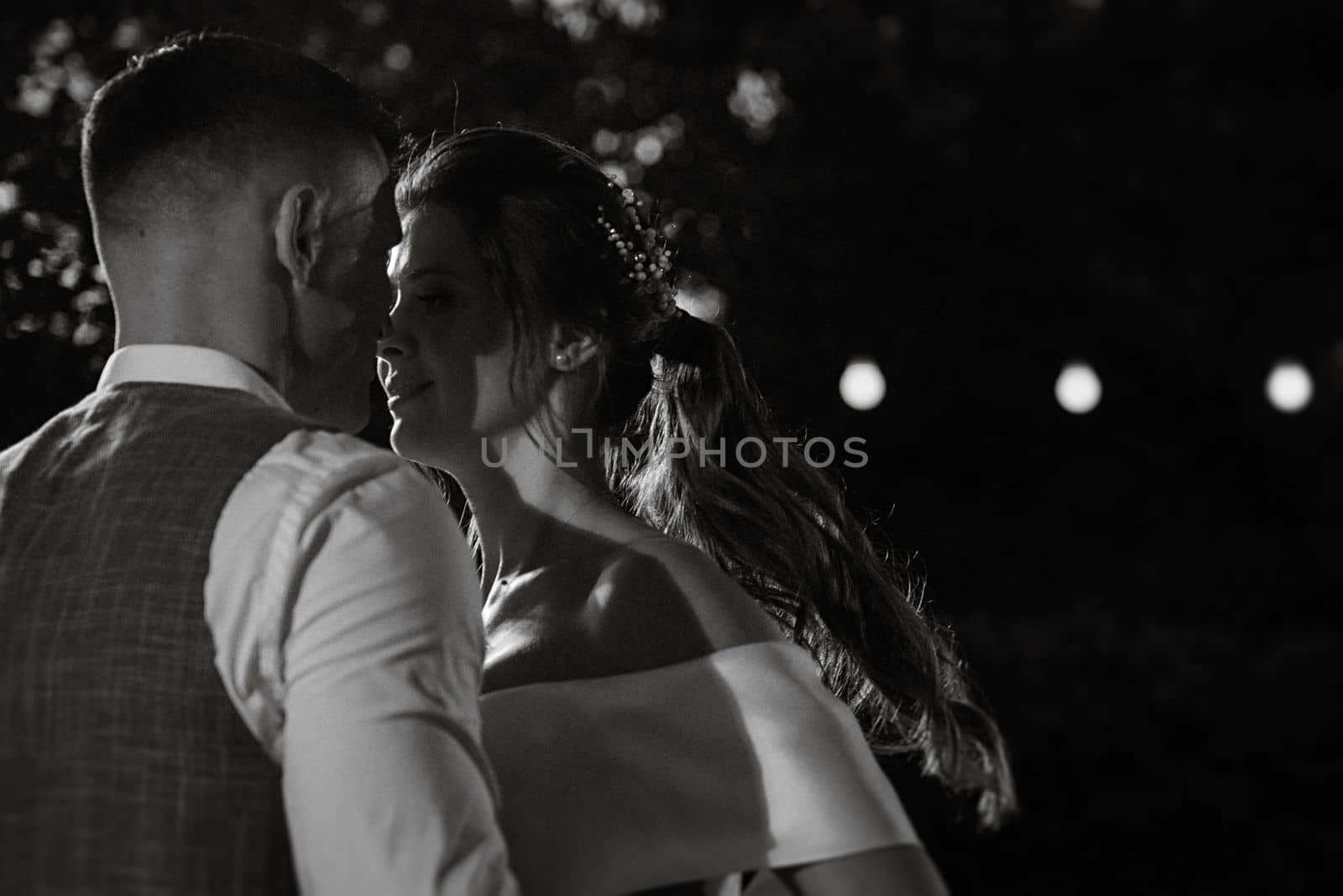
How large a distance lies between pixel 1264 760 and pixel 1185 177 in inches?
156

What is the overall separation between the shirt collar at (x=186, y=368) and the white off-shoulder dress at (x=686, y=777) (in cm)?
75

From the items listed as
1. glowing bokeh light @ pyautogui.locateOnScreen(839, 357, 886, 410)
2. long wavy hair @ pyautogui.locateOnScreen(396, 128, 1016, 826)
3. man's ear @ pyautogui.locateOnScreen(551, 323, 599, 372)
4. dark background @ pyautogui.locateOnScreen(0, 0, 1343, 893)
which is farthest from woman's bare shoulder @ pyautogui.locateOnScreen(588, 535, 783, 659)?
glowing bokeh light @ pyautogui.locateOnScreen(839, 357, 886, 410)

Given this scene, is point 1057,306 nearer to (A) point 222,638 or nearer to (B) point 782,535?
(B) point 782,535

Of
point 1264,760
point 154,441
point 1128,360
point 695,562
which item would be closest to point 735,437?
point 695,562

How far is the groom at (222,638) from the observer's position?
133 centimetres

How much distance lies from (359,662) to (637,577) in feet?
3.20

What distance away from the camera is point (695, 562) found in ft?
7.56

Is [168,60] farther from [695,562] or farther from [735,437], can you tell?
[735,437]

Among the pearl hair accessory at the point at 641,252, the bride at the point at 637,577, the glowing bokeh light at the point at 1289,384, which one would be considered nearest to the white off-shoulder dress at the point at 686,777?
the bride at the point at 637,577

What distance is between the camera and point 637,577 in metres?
2.30

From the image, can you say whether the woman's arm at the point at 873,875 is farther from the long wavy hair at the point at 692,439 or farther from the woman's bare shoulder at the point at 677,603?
the long wavy hair at the point at 692,439

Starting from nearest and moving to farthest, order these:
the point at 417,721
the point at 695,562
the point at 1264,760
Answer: the point at 417,721
the point at 695,562
the point at 1264,760

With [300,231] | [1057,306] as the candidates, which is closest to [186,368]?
[300,231]

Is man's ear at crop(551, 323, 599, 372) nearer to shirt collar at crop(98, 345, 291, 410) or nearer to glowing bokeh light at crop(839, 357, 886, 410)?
shirt collar at crop(98, 345, 291, 410)
